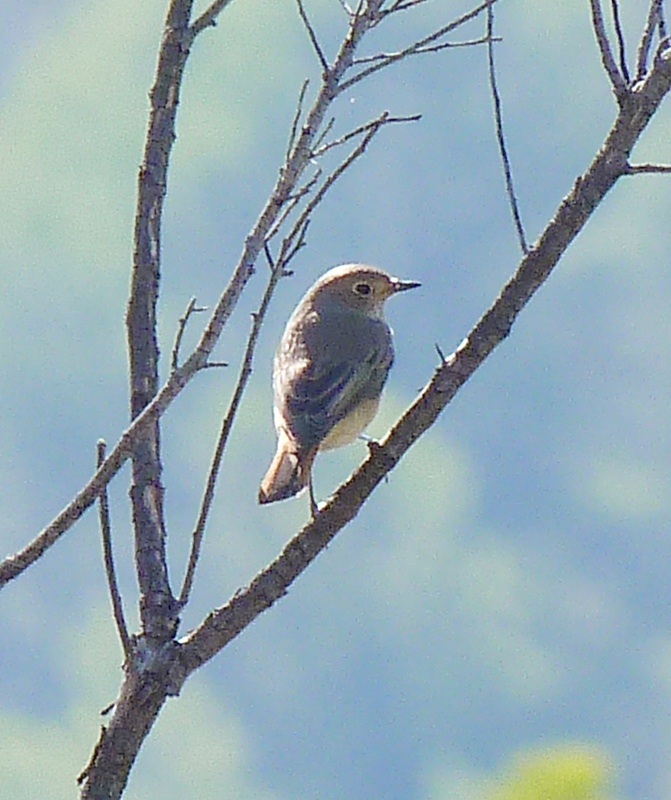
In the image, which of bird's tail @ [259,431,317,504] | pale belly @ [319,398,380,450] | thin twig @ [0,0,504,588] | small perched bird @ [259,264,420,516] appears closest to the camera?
thin twig @ [0,0,504,588]

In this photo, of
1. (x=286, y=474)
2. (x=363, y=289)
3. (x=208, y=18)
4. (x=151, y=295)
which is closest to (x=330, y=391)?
(x=286, y=474)

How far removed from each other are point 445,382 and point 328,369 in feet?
7.12

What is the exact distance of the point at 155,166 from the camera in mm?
2541

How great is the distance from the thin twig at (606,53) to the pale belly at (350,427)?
217 centimetres

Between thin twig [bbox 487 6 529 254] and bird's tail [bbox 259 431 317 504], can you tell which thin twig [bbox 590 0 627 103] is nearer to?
thin twig [bbox 487 6 529 254]

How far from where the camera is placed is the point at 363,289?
5.39 metres

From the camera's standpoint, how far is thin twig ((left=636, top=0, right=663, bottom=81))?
2.21 meters

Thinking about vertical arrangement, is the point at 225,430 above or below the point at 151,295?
below

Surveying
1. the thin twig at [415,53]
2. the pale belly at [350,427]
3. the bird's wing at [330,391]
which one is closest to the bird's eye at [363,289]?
the bird's wing at [330,391]

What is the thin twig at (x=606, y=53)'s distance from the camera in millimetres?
2148

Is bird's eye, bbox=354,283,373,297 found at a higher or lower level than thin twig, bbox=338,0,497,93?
higher

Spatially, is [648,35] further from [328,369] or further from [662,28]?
[328,369]

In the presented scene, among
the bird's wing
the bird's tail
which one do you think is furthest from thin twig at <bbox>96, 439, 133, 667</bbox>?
the bird's wing

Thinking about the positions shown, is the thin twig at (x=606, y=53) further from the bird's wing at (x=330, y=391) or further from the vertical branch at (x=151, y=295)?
the bird's wing at (x=330, y=391)
